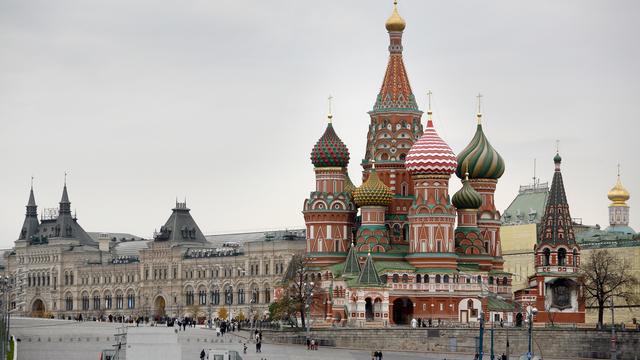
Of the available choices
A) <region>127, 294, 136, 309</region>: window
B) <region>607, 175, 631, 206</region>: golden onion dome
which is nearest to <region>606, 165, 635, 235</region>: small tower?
<region>607, 175, 631, 206</region>: golden onion dome

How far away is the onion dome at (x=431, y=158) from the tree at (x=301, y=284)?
10.3 meters

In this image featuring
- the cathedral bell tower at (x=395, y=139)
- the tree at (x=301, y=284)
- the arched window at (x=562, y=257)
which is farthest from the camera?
the cathedral bell tower at (x=395, y=139)

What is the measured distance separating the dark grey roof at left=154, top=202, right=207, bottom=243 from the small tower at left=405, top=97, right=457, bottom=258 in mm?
57653

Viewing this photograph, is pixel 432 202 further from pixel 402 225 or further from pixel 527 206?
pixel 527 206

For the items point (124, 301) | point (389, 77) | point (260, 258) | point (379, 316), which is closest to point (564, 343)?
point (379, 316)

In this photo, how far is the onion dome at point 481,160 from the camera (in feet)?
399

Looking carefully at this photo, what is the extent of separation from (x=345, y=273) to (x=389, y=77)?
16.0 meters

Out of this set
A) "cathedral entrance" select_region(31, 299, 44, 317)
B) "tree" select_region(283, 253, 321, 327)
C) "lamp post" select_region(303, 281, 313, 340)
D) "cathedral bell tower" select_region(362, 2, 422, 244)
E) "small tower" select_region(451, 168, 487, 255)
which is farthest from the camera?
"cathedral entrance" select_region(31, 299, 44, 317)

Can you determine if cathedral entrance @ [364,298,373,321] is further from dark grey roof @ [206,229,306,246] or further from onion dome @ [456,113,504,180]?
dark grey roof @ [206,229,306,246]

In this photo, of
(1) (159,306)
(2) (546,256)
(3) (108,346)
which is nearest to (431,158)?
(2) (546,256)

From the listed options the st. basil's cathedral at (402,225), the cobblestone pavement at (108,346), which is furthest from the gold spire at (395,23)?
the cobblestone pavement at (108,346)

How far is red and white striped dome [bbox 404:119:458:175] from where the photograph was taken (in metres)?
114

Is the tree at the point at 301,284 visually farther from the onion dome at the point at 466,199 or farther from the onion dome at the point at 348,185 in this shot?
the onion dome at the point at 466,199

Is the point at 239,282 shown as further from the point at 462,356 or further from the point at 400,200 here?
the point at 462,356
